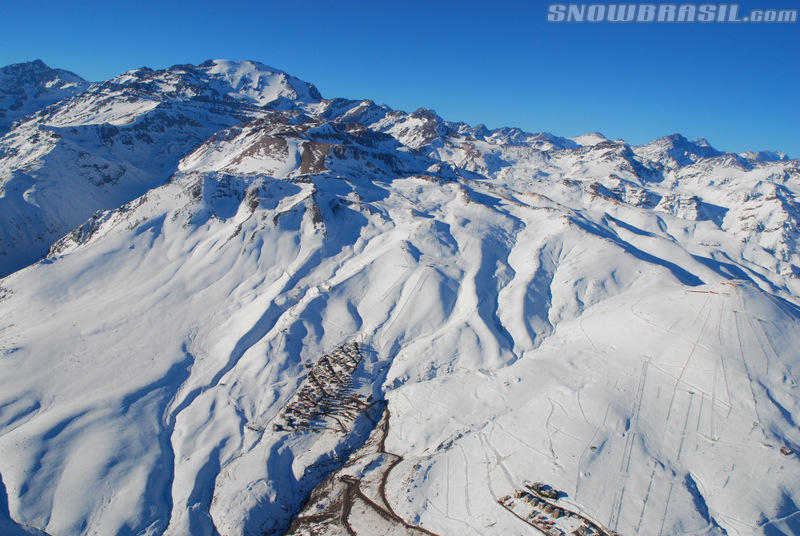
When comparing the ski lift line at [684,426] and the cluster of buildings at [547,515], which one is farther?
the ski lift line at [684,426]

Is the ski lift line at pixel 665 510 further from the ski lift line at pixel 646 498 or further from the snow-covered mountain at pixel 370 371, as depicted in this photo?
the ski lift line at pixel 646 498

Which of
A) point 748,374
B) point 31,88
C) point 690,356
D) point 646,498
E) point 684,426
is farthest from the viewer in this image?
point 31,88

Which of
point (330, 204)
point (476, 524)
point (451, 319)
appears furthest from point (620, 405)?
point (330, 204)

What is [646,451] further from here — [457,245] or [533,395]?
[457,245]

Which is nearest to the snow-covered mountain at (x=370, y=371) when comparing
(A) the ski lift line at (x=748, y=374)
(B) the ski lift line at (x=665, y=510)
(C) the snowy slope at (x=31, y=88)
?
(B) the ski lift line at (x=665, y=510)

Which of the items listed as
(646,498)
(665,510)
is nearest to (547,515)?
(646,498)

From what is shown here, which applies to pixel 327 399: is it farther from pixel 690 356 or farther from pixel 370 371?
pixel 690 356
